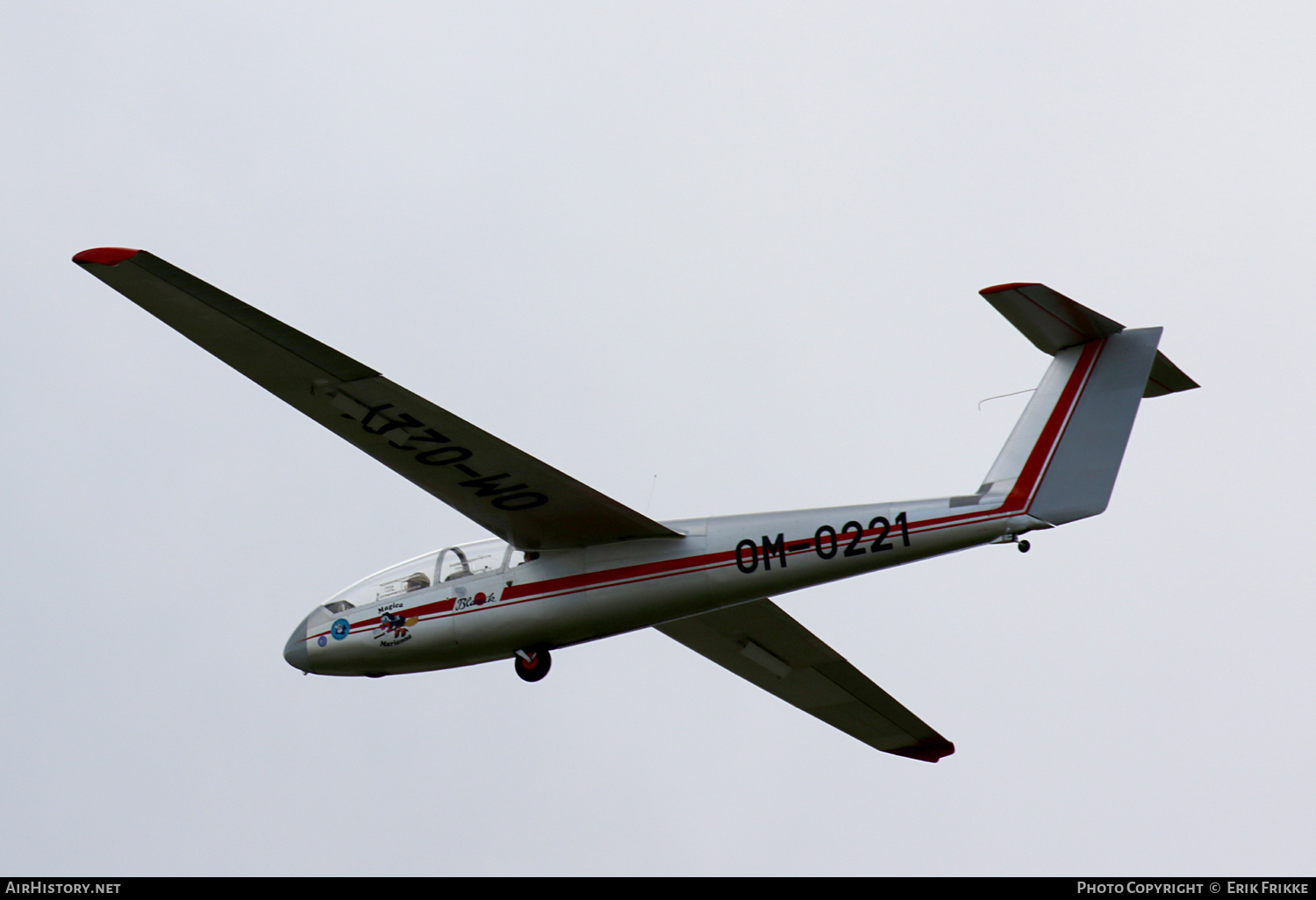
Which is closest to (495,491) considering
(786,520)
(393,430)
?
(393,430)

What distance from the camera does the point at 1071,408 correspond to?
14.2 meters

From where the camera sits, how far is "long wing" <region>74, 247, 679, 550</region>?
1297 centimetres

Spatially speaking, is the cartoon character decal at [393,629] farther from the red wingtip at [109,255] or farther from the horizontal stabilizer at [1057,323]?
the horizontal stabilizer at [1057,323]

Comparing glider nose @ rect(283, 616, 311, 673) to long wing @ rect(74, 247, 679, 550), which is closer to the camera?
long wing @ rect(74, 247, 679, 550)

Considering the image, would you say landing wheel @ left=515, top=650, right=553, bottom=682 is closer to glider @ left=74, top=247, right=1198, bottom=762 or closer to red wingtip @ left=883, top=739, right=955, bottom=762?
glider @ left=74, top=247, right=1198, bottom=762

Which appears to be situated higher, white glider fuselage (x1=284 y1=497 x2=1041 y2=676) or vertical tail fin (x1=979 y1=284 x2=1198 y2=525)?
vertical tail fin (x1=979 y1=284 x2=1198 y2=525)

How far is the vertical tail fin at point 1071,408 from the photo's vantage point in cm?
1384

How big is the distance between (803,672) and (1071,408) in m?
5.78

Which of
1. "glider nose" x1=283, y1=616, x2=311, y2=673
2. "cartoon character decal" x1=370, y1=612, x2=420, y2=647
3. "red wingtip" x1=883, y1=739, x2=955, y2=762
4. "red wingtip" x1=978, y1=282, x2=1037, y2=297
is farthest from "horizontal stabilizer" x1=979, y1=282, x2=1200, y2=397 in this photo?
"glider nose" x1=283, y1=616, x2=311, y2=673

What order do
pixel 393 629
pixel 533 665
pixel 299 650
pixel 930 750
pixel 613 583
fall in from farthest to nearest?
pixel 930 750 < pixel 299 650 < pixel 393 629 < pixel 533 665 < pixel 613 583

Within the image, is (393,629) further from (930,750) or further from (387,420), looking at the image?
(930,750)

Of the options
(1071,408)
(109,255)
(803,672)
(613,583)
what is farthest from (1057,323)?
(109,255)

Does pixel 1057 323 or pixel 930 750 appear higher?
pixel 1057 323

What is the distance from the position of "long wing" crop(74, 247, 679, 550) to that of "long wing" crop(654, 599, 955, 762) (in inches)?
109
